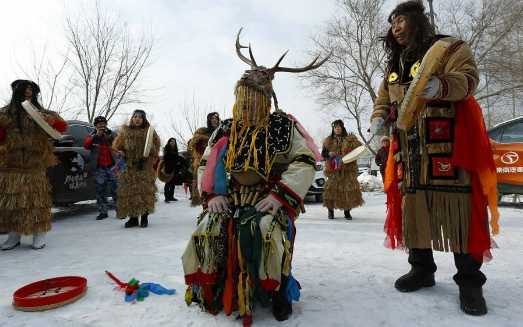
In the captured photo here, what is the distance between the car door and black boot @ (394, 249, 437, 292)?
4.74 m

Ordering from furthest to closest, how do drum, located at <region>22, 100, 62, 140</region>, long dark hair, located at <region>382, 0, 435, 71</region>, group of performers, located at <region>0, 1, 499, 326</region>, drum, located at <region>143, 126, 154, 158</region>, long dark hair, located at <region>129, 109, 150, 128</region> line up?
A: long dark hair, located at <region>129, 109, 150, 128</region>, drum, located at <region>143, 126, 154, 158</region>, drum, located at <region>22, 100, 62, 140</region>, long dark hair, located at <region>382, 0, 435, 71</region>, group of performers, located at <region>0, 1, 499, 326</region>

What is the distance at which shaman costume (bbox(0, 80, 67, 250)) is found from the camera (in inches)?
141

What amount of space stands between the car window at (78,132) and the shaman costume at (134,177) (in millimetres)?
1769

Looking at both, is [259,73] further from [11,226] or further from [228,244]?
[11,226]

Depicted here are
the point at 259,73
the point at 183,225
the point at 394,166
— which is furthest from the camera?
the point at 183,225

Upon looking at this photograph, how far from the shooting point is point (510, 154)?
20.0ft

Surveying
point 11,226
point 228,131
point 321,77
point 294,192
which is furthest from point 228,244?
point 321,77

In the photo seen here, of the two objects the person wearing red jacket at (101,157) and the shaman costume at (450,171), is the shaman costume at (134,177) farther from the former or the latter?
the shaman costume at (450,171)

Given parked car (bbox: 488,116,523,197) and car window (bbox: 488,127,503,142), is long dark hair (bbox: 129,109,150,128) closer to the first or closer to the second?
parked car (bbox: 488,116,523,197)

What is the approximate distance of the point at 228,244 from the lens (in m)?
2.01

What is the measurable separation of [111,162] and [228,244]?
4686 millimetres

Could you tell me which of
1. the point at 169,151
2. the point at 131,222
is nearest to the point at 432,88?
the point at 131,222

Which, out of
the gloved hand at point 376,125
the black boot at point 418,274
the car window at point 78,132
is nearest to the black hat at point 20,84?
the car window at point 78,132

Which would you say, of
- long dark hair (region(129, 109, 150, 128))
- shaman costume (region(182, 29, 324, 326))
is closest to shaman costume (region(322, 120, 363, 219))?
long dark hair (region(129, 109, 150, 128))
